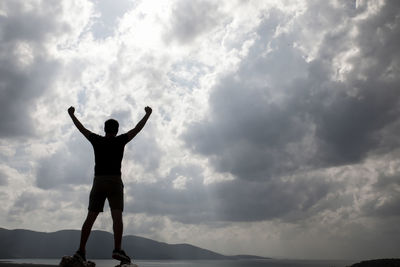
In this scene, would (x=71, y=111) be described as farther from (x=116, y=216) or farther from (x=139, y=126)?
(x=116, y=216)

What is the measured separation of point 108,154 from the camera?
604 centimetres

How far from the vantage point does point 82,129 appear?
20.9ft


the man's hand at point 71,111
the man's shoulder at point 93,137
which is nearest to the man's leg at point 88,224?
the man's shoulder at point 93,137

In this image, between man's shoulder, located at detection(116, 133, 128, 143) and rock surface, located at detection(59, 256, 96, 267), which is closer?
rock surface, located at detection(59, 256, 96, 267)

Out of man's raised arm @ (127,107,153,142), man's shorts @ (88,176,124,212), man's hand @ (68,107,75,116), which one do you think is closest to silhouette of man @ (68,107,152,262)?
man's shorts @ (88,176,124,212)

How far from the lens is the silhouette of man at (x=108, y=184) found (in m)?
5.87

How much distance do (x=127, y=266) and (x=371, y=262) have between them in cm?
8113

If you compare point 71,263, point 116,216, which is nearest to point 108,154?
point 116,216

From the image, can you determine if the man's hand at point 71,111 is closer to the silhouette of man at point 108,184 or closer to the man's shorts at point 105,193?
the silhouette of man at point 108,184

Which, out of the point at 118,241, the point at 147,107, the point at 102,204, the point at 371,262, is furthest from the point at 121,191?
the point at 371,262

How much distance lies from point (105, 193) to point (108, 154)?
71cm

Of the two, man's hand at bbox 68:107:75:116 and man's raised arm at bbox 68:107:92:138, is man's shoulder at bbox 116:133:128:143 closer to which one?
man's raised arm at bbox 68:107:92:138

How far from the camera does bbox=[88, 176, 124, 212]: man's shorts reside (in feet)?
19.3

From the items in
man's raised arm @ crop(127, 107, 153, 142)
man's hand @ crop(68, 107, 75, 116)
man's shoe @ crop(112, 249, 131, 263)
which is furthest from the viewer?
man's hand @ crop(68, 107, 75, 116)
